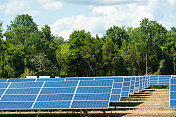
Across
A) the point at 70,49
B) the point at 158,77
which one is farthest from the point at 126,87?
the point at 70,49

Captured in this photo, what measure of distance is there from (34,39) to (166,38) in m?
41.9

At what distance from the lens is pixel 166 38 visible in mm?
102438

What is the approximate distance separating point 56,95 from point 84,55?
Answer: 58199 mm

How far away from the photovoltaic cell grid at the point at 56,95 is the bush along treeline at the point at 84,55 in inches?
1757

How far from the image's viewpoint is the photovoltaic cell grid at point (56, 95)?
24.7 m

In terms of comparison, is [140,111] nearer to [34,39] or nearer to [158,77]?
[158,77]

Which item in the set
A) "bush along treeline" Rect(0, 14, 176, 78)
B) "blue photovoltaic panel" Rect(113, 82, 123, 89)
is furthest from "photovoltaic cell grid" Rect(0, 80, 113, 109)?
"bush along treeline" Rect(0, 14, 176, 78)

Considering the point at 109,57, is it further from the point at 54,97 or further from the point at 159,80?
the point at 54,97

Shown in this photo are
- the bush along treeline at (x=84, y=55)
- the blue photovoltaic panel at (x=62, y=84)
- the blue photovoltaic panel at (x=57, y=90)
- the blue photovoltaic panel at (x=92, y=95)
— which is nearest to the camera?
the blue photovoltaic panel at (x=92, y=95)

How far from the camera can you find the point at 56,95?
26.0 meters

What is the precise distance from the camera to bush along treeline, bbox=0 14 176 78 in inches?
3118

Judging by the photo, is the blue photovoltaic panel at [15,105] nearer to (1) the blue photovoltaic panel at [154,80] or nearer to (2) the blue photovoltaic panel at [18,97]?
(2) the blue photovoltaic panel at [18,97]

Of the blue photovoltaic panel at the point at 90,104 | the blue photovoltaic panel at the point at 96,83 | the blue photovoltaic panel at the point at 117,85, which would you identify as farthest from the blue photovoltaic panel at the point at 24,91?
the blue photovoltaic panel at the point at 117,85

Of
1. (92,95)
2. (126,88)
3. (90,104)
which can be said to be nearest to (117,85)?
(126,88)
